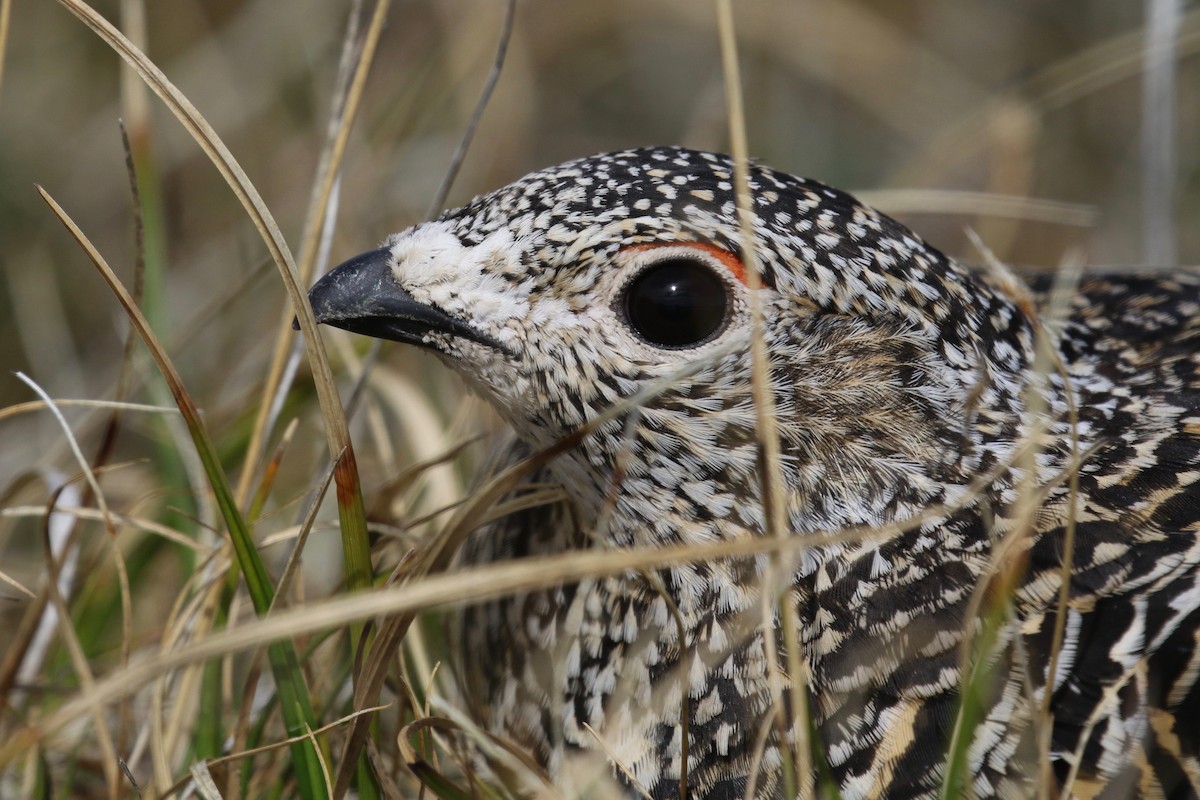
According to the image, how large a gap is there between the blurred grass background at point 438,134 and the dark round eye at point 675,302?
1.28 meters

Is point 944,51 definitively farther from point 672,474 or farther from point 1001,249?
point 672,474

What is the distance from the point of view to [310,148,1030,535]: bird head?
2.20 m

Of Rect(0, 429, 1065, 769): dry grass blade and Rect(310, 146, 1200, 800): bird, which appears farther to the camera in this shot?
Rect(310, 146, 1200, 800): bird

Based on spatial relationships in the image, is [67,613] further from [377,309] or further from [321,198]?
[321,198]

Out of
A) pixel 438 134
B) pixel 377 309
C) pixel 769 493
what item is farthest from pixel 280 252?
pixel 438 134

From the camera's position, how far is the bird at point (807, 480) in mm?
2092

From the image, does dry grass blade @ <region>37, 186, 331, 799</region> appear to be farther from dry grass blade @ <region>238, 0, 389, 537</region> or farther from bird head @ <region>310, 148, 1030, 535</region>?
dry grass blade @ <region>238, 0, 389, 537</region>

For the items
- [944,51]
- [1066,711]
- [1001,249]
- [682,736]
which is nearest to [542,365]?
[682,736]

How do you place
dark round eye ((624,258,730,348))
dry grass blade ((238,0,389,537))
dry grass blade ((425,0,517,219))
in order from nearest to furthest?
dark round eye ((624,258,730,348))
dry grass blade ((238,0,389,537))
dry grass blade ((425,0,517,219))

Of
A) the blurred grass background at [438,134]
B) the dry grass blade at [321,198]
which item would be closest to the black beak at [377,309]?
the dry grass blade at [321,198]

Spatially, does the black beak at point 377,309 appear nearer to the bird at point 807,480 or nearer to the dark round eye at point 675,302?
the bird at point 807,480

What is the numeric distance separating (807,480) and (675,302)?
0.41 m

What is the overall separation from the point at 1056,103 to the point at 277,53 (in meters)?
3.28

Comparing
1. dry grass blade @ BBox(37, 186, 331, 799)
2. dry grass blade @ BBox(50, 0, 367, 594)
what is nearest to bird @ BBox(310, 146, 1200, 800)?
dry grass blade @ BBox(50, 0, 367, 594)
